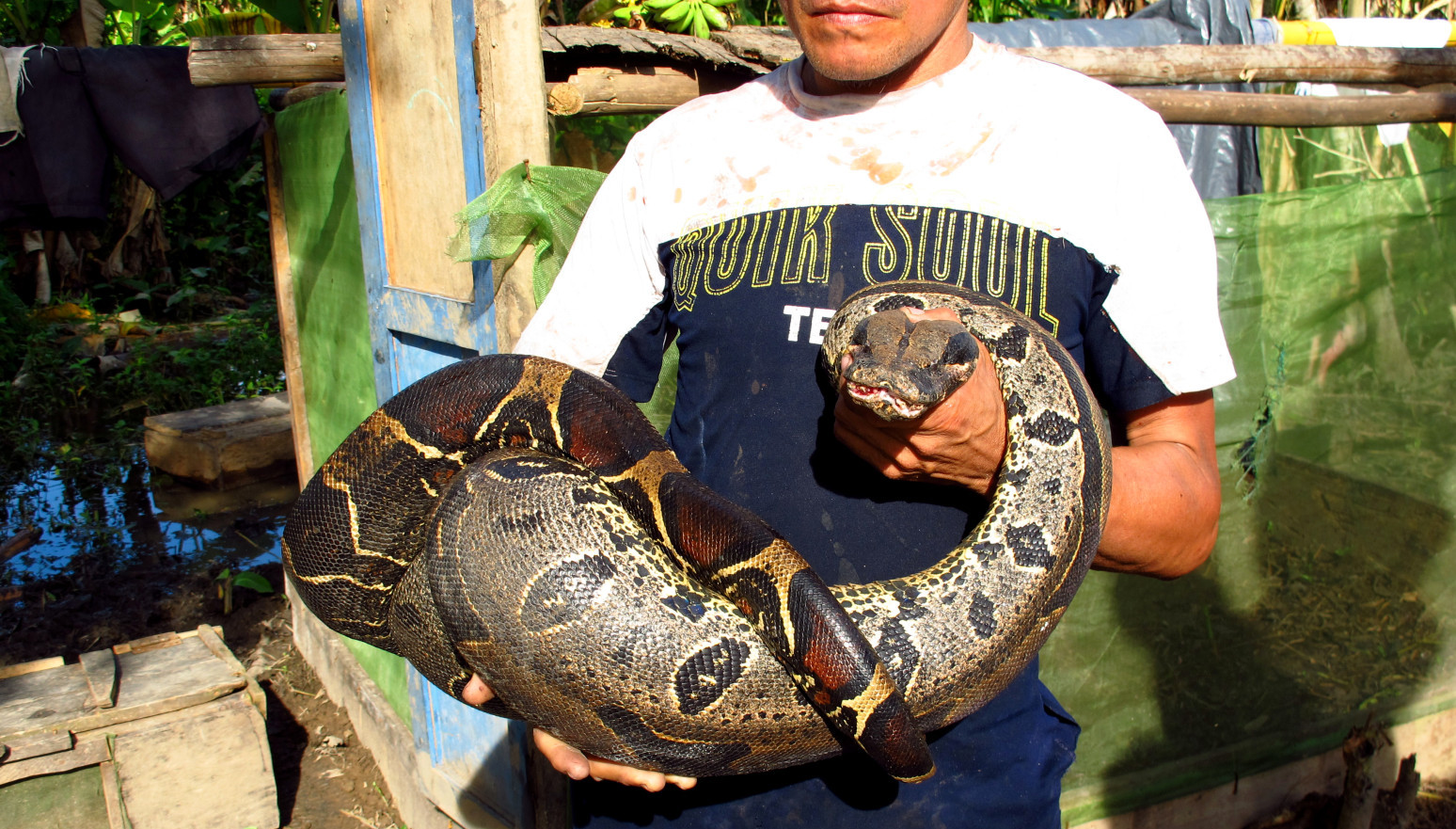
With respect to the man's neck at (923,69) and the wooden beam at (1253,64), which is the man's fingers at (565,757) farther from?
the wooden beam at (1253,64)

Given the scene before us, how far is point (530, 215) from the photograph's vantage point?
3.43 meters

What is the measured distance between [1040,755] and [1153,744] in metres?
3.47

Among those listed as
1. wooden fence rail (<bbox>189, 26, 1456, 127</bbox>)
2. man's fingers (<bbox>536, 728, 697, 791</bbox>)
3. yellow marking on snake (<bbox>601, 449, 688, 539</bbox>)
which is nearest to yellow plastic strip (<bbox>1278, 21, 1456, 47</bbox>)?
wooden fence rail (<bbox>189, 26, 1456, 127</bbox>)

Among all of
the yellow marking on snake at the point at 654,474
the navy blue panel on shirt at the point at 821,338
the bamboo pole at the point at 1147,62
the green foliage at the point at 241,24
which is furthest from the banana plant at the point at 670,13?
the green foliage at the point at 241,24

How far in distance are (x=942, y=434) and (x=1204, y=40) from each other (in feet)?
16.7

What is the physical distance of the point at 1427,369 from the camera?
5.36 metres

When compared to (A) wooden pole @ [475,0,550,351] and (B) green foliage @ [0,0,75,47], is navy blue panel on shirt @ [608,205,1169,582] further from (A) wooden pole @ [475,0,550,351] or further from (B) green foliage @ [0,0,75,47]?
(B) green foliage @ [0,0,75,47]

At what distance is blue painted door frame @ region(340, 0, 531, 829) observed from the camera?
11.9ft

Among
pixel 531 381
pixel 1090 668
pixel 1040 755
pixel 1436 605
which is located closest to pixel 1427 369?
pixel 1436 605

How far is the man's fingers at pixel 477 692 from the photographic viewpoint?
2.13 m

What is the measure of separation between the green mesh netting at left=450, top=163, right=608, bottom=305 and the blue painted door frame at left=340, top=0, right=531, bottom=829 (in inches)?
8.1

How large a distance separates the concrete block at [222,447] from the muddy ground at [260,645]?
5.33ft

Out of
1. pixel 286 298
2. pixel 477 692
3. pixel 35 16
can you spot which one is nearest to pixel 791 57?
pixel 477 692

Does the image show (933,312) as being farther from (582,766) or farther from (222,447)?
(222,447)
